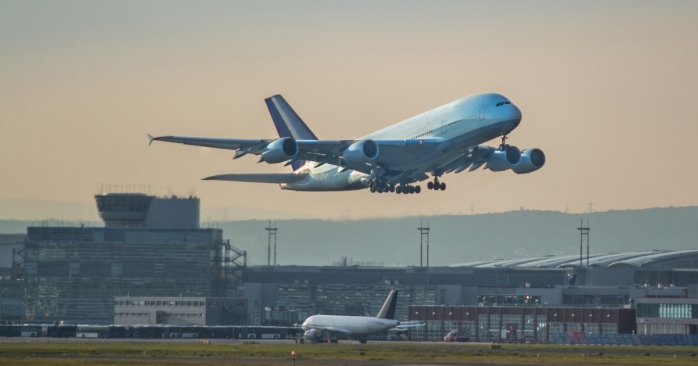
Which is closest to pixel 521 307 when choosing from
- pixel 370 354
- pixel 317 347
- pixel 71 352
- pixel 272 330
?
pixel 272 330

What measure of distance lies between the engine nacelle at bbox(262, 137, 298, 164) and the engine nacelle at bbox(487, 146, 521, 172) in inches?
723

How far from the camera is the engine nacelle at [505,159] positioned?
3932 inches

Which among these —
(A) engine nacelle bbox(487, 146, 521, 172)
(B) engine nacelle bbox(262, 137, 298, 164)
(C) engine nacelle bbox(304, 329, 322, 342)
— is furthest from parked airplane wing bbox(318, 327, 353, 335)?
(B) engine nacelle bbox(262, 137, 298, 164)

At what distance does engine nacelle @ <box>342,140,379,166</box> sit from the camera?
307 ft

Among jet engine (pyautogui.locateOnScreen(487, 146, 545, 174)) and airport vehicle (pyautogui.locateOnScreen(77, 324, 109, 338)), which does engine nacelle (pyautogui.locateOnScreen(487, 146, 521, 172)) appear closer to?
jet engine (pyautogui.locateOnScreen(487, 146, 545, 174))

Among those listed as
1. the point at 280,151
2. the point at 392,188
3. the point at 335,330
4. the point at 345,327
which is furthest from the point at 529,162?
the point at 335,330

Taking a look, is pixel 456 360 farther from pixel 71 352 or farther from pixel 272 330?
pixel 272 330

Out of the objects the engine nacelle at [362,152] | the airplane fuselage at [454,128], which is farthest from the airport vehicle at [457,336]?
the engine nacelle at [362,152]

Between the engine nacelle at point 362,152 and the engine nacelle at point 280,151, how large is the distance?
463 cm

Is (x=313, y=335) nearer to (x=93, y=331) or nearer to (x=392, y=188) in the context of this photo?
(x=392, y=188)

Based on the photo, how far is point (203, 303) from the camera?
532 ft

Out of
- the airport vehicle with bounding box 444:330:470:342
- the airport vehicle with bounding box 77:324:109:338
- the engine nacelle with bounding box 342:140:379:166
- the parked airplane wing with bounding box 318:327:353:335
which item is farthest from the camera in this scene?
the airport vehicle with bounding box 77:324:109:338

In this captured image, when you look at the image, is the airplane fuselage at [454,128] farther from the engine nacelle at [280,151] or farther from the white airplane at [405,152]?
the engine nacelle at [280,151]

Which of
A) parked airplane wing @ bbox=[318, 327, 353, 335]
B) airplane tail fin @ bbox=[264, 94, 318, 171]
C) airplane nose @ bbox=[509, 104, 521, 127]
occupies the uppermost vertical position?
airplane tail fin @ bbox=[264, 94, 318, 171]
